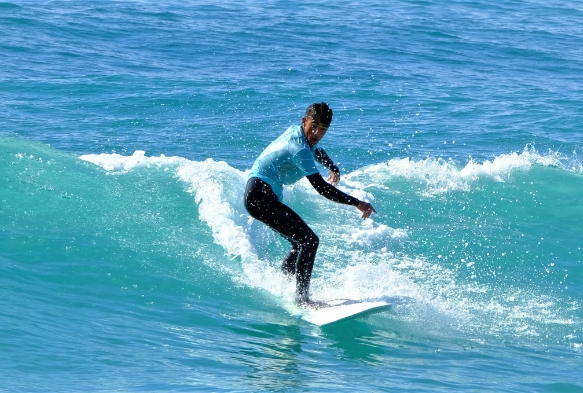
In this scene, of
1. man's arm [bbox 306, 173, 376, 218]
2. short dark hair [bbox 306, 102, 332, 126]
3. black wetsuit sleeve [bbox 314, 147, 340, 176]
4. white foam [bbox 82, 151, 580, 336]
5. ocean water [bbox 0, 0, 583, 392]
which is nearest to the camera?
ocean water [bbox 0, 0, 583, 392]

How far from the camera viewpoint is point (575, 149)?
14.3m

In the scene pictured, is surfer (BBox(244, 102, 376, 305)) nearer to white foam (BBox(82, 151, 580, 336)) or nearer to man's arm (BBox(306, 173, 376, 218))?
man's arm (BBox(306, 173, 376, 218))

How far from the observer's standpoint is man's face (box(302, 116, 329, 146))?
6648 mm

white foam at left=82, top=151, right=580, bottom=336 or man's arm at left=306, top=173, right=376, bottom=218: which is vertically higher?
man's arm at left=306, top=173, right=376, bottom=218

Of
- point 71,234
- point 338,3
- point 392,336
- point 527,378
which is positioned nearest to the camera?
point 527,378

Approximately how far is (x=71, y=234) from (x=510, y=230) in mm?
5164

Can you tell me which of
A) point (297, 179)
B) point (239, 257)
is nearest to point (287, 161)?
point (297, 179)

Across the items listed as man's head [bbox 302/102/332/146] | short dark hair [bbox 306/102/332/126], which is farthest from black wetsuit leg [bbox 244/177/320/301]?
short dark hair [bbox 306/102/332/126]

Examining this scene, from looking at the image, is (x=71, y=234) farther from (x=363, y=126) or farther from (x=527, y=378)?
(x=363, y=126)

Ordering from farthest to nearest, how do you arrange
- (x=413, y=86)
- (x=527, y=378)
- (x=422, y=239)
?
1. (x=413, y=86)
2. (x=422, y=239)
3. (x=527, y=378)

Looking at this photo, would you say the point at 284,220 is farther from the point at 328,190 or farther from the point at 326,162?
the point at 326,162

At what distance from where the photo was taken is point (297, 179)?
707 cm

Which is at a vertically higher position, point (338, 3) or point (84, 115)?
point (338, 3)

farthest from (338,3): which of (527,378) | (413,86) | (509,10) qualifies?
(527,378)
